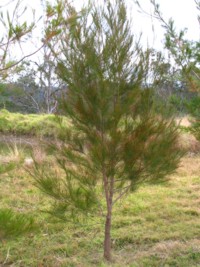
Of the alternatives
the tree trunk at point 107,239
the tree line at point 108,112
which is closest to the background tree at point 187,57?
the tree line at point 108,112

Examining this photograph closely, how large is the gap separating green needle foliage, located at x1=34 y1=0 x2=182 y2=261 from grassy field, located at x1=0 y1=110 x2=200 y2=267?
678 mm

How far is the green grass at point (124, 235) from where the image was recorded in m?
4.36

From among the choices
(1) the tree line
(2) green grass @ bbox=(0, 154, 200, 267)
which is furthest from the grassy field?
(1) the tree line

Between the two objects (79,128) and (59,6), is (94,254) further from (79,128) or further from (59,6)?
(59,6)

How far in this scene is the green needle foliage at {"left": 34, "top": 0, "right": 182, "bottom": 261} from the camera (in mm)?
3865

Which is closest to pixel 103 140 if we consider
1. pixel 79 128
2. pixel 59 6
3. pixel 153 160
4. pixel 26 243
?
pixel 79 128

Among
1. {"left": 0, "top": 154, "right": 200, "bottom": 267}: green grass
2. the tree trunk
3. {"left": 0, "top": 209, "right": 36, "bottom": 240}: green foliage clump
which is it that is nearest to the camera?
{"left": 0, "top": 209, "right": 36, "bottom": 240}: green foliage clump

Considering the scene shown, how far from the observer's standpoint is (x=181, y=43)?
15.2ft

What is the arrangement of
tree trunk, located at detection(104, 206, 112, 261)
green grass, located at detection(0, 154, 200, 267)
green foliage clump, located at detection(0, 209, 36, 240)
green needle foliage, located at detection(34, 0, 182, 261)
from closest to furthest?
green foliage clump, located at detection(0, 209, 36, 240) → green needle foliage, located at detection(34, 0, 182, 261) → tree trunk, located at detection(104, 206, 112, 261) → green grass, located at detection(0, 154, 200, 267)

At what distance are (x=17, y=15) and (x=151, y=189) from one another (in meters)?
5.41

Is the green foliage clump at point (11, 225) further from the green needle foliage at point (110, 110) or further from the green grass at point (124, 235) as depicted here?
the green needle foliage at point (110, 110)

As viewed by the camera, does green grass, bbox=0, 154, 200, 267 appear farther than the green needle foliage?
Yes

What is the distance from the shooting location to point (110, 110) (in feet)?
12.8

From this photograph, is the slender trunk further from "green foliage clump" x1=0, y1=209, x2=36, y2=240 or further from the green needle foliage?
"green foliage clump" x1=0, y1=209, x2=36, y2=240
